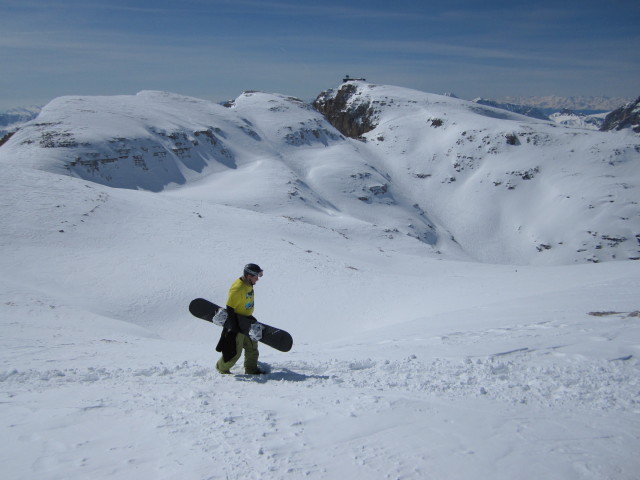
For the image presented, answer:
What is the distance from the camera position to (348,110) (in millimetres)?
138875

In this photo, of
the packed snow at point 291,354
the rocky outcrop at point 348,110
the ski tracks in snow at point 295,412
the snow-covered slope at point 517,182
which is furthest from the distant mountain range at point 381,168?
the ski tracks in snow at point 295,412

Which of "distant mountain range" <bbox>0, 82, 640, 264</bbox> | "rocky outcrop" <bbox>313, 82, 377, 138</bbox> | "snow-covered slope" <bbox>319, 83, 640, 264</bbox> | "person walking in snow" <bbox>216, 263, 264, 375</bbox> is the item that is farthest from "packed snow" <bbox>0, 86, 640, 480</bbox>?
"rocky outcrop" <bbox>313, 82, 377, 138</bbox>

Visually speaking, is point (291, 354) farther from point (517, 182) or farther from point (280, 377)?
point (517, 182)

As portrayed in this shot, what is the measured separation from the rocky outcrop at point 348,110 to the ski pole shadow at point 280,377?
4790 inches

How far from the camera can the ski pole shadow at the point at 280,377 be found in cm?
709

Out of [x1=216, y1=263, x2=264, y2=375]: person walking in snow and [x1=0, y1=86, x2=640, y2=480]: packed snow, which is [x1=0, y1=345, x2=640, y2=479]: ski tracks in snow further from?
[x1=216, y1=263, x2=264, y2=375]: person walking in snow

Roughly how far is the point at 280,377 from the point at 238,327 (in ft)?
3.75

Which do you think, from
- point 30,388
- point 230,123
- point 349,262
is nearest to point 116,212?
point 349,262

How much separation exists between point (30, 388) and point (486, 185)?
319 ft

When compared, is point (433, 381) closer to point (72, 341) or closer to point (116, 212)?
point (72, 341)

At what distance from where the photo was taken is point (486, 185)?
305ft

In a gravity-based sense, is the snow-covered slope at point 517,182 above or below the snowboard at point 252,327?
above

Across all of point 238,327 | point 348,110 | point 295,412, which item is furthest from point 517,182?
point 295,412

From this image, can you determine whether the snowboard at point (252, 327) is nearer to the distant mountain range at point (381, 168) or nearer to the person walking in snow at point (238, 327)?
the person walking in snow at point (238, 327)
